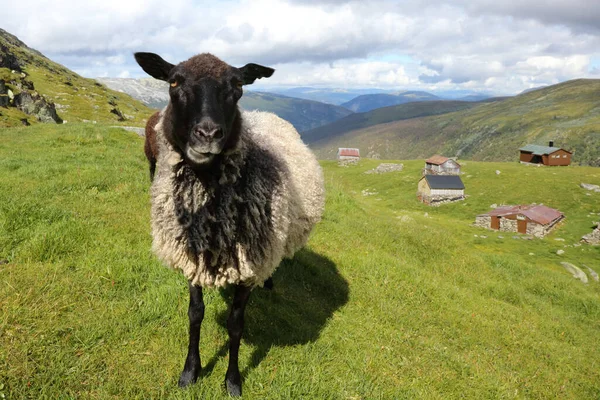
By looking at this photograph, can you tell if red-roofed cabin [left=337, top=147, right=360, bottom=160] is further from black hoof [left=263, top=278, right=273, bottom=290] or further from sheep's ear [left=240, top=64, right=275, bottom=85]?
sheep's ear [left=240, top=64, right=275, bottom=85]

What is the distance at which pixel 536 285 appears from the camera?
54.0 feet

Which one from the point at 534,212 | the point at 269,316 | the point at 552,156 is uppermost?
the point at 269,316

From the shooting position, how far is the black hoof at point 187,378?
15.5ft

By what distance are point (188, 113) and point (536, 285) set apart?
18305mm

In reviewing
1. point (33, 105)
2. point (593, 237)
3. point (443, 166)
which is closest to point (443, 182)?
point (443, 166)

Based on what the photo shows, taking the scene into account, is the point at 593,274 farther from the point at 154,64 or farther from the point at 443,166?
the point at 443,166

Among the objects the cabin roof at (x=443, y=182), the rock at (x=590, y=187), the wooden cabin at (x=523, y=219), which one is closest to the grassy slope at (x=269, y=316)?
the wooden cabin at (x=523, y=219)

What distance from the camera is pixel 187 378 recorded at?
477cm

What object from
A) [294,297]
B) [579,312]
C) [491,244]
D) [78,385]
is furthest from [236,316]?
[491,244]

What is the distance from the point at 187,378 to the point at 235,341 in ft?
2.56

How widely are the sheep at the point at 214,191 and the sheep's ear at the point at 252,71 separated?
14 mm

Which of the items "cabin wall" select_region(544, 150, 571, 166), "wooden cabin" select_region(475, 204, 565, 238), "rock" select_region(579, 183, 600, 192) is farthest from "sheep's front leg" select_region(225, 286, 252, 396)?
"cabin wall" select_region(544, 150, 571, 166)

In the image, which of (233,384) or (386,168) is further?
(386,168)

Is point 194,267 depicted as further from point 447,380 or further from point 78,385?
point 447,380
